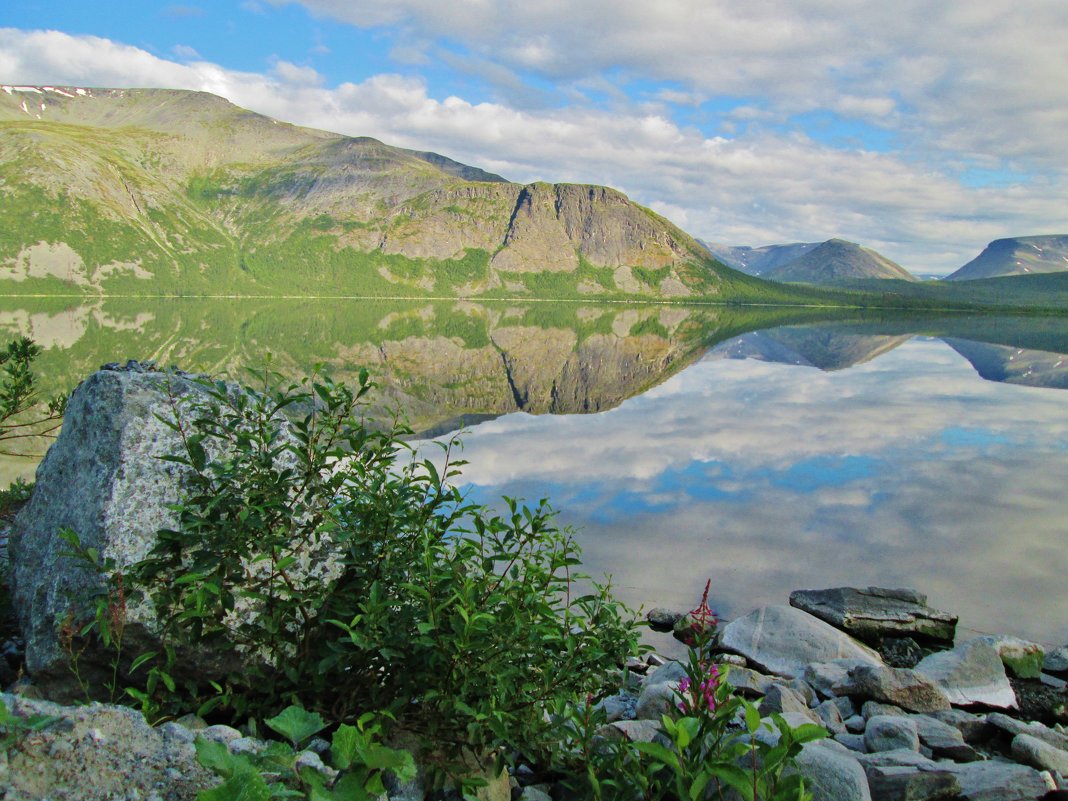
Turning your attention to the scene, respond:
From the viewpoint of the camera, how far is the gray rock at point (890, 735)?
7.20m

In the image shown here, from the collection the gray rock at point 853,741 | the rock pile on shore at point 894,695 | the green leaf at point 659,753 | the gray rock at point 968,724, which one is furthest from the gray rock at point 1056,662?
the green leaf at point 659,753

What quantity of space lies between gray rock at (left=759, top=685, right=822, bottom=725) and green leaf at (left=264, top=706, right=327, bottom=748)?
557 cm

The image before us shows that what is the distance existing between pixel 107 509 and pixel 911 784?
7018 mm

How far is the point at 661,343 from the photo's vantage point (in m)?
83.7

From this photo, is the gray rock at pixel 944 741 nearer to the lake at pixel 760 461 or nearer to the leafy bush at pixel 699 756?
the leafy bush at pixel 699 756

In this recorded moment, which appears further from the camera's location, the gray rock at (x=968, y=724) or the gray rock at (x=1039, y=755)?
the gray rock at (x=968, y=724)

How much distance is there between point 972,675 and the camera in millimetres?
10281

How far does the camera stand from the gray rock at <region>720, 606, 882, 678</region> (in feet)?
36.8

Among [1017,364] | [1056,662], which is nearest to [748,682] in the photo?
[1056,662]

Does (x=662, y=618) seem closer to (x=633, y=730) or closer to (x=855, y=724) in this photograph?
(x=855, y=724)

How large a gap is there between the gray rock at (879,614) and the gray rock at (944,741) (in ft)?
17.5

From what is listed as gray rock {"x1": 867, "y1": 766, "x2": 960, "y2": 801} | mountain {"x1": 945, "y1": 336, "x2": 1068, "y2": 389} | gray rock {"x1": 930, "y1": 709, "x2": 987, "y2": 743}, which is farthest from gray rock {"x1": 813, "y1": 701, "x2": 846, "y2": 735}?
mountain {"x1": 945, "y1": 336, "x2": 1068, "y2": 389}

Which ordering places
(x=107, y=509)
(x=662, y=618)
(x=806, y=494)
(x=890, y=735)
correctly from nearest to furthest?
(x=107, y=509), (x=890, y=735), (x=662, y=618), (x=806, y=494)

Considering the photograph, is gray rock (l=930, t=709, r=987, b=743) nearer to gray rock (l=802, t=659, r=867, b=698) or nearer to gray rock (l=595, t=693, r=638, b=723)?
gray rock (l=802, t=659, r=867, b=698)
